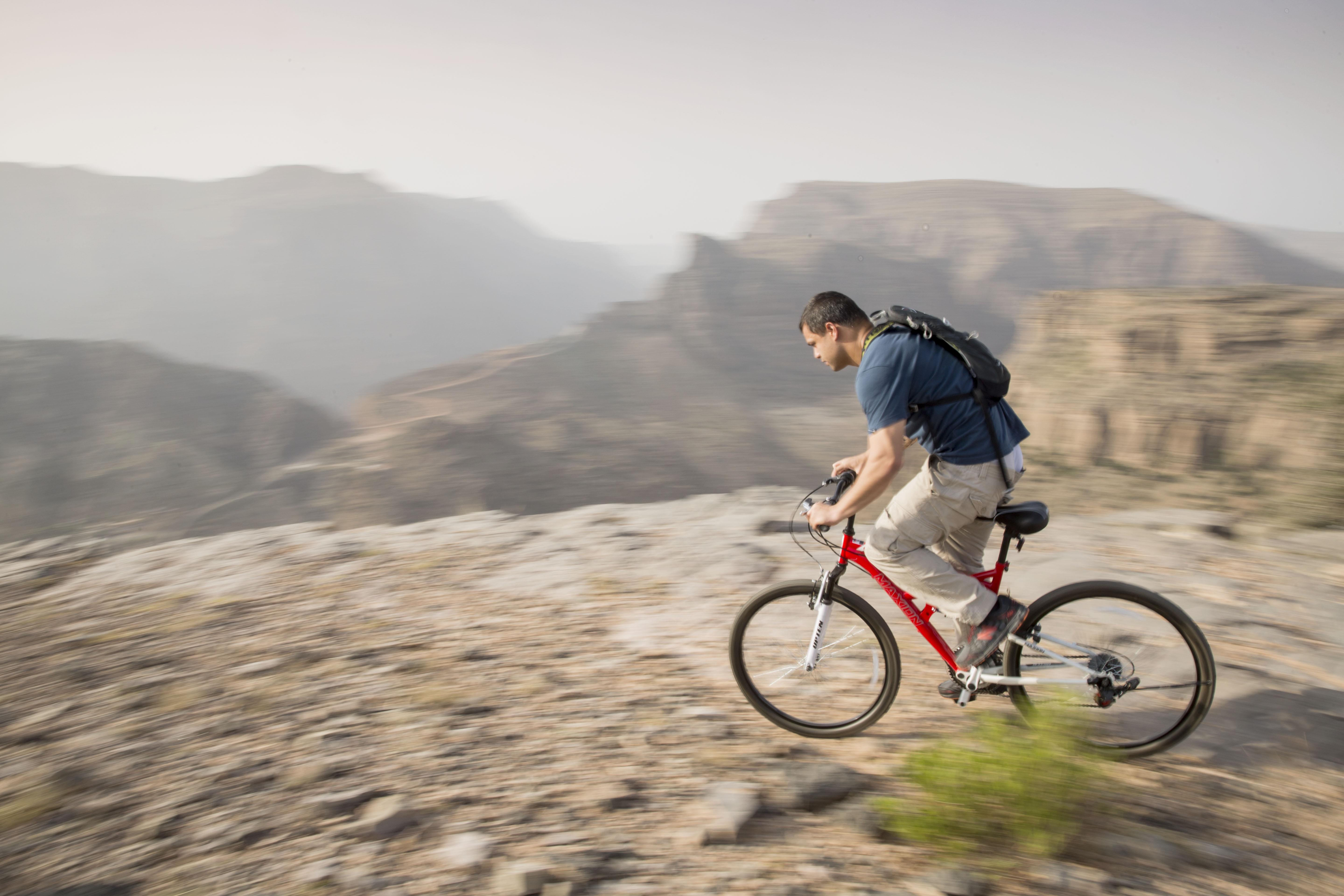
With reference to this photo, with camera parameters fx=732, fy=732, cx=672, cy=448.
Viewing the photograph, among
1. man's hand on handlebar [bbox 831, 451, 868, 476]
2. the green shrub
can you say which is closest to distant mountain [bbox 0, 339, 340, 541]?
man's hand on handlebar [bbox 831, 451, 868, 476]

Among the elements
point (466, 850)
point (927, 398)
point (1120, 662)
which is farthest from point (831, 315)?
point (466, 850)

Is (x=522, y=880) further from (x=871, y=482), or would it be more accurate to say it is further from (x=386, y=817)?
(x=871, y=482)

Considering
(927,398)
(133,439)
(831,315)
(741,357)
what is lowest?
(133,439)

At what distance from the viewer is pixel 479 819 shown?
2654 millimetres

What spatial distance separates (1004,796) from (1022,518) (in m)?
0.95

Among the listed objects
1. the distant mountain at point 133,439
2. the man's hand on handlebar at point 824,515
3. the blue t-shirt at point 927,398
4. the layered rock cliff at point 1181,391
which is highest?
the blue t-shirt at point 927,398

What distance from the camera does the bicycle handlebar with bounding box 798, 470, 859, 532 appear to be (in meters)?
2.80

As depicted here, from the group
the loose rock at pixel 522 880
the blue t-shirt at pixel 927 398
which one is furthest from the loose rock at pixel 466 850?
the blue t-shirt at pixel 927 398

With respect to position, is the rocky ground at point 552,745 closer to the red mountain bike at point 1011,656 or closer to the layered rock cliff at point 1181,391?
the red mountain bike at point 1011,656

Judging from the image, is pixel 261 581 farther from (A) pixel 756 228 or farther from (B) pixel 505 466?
(A) pixel 756 228

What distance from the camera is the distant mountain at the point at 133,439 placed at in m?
63.7

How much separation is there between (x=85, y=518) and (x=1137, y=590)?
8073cm

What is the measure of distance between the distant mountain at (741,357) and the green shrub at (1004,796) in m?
40.5

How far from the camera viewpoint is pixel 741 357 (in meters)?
92.4
